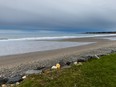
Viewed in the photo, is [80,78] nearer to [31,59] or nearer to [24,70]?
[24,70]

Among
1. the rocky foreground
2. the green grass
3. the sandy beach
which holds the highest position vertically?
the green grass

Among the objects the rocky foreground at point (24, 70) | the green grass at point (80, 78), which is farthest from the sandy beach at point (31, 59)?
the green grass at point (80, 78)

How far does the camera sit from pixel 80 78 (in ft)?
25.2

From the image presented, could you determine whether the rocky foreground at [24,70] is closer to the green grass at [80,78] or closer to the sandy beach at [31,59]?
the sandy beach at [31,59]

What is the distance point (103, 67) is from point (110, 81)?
166 centimetres

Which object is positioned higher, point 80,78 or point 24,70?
point 80,78

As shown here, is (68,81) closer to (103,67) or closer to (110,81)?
(110,81)

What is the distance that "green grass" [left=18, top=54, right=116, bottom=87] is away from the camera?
7.25 meters

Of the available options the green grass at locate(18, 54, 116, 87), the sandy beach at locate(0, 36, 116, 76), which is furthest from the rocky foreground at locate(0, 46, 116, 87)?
the green grass at locate(18, 54, 116, 87)

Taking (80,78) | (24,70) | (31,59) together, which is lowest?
(31,59)

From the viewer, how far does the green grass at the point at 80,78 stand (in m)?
7.25

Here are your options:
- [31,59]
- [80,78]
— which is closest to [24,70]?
[31,59]

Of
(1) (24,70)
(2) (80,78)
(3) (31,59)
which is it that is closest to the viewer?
(2) (80,78)

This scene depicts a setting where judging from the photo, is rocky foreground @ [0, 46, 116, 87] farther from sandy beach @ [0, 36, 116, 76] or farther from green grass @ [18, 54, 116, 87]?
green grass @ [18, 54, 116, 87]
